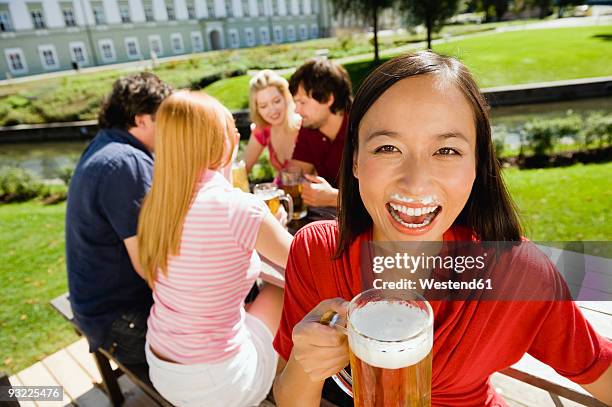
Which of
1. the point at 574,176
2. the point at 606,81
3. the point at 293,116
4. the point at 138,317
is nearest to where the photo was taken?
the point at 138,317

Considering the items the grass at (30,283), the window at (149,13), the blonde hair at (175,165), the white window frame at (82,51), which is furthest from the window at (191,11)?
the blonde hair at (175,165)

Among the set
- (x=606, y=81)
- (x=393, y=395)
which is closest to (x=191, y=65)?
(x=606, y=81)

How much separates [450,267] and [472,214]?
0.16 metres

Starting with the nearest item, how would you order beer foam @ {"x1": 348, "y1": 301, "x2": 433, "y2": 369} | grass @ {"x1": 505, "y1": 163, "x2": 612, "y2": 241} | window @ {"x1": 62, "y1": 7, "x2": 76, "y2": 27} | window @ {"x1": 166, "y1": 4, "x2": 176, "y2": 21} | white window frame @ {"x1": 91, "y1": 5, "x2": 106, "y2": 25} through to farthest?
beer foam @ {"x1": 348, "y1": 301, "x2": 433, "y2": 369}
grass @ {"x1": 505, "y1": 163, "x2": 612, "y2": 241}
window @ {"x1": 62, "y1": 7, "x2": 76, "y2": 27}
white window frame @ {"x1": 91, "y1": 5, "x2": 106, "y2": 25}
window @ {"x1": 166, "y1": 4, "x2": 176, "y2": 21}

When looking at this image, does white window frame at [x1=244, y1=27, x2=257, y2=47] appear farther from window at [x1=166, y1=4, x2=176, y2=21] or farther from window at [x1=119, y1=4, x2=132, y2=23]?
window at [x1=119, y1=4, x2=132, y2=23]

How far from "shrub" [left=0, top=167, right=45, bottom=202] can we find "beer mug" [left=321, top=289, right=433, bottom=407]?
838cm

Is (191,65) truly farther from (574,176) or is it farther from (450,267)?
(450,267)

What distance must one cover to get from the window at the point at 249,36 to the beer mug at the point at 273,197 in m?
51.1

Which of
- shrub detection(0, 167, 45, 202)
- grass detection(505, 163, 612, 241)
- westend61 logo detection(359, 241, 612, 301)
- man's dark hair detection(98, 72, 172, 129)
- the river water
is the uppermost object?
man's dark hair detection(98, 72, 172, 129)

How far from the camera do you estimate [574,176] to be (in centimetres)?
561

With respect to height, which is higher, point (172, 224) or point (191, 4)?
point (191, 4)

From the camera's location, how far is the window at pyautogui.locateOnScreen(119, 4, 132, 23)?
39469mm

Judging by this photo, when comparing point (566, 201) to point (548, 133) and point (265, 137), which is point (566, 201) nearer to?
point (548, 133)

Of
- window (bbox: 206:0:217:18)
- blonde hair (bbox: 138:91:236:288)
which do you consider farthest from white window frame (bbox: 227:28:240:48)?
blonde hair (bbox: 138:91:236:288)
